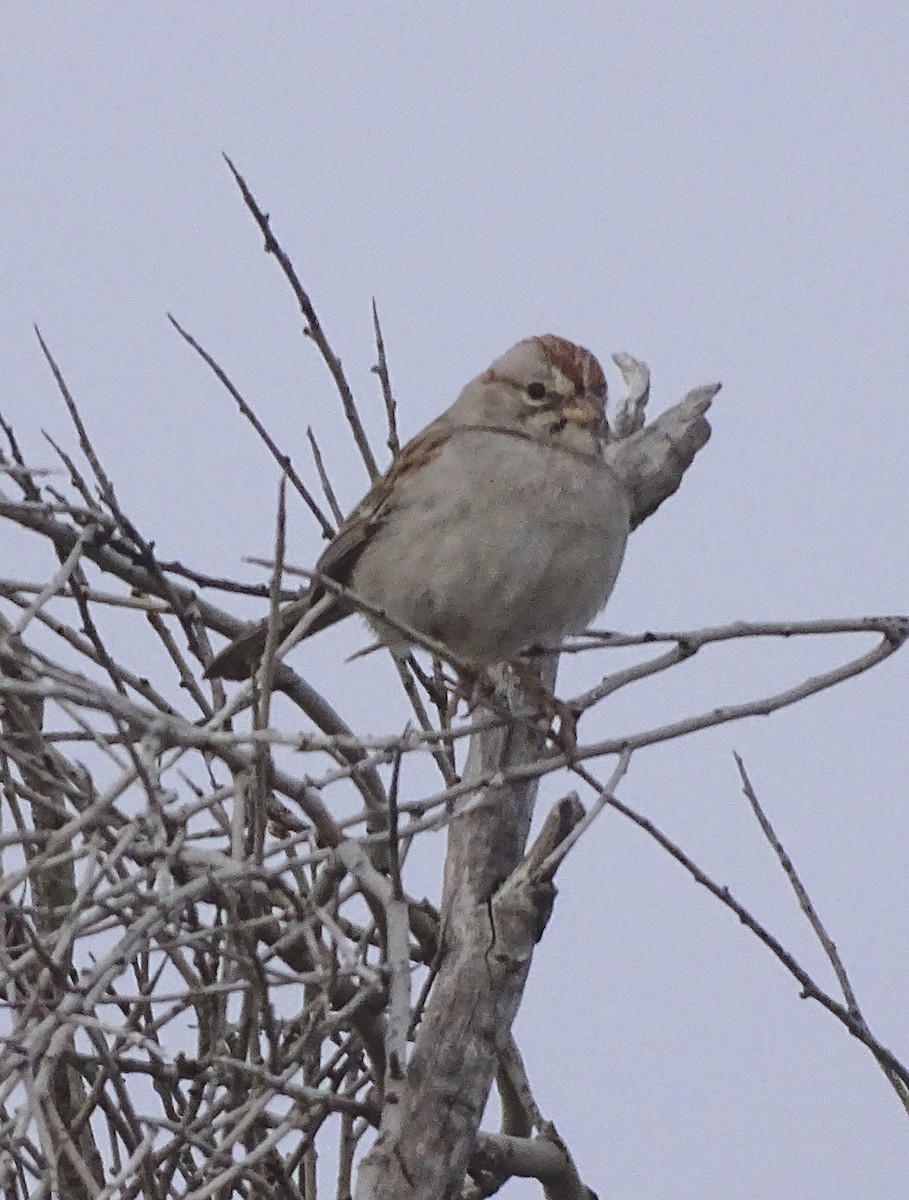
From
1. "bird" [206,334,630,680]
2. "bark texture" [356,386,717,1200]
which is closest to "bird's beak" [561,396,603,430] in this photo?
"bird" [206,334,630,680]

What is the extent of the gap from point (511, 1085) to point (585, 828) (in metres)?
1.64

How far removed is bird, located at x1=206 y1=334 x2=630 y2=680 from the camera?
196 inches

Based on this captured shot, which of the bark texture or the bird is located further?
the bird

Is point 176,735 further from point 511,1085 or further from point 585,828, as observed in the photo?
point 511,1085

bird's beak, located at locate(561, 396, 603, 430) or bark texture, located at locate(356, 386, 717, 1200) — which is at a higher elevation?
bird's beak, located at locate(561, 396, 603, 430)

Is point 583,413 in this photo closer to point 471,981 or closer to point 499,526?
point 499,526

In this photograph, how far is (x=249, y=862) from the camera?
3.20 meters

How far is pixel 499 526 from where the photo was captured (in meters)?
5.01

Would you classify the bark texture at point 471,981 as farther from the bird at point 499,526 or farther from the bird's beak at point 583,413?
the bird's beak at point 583,413

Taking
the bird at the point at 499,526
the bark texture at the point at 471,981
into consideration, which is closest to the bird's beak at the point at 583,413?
the bird at the point at 499,526

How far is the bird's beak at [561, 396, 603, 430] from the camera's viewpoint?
5301 mm

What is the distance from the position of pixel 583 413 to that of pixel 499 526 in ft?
1.70

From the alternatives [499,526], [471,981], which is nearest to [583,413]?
[499,526]

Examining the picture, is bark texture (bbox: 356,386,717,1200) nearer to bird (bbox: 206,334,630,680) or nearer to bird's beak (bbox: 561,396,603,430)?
bird (bbox: 206,334,630,680)
